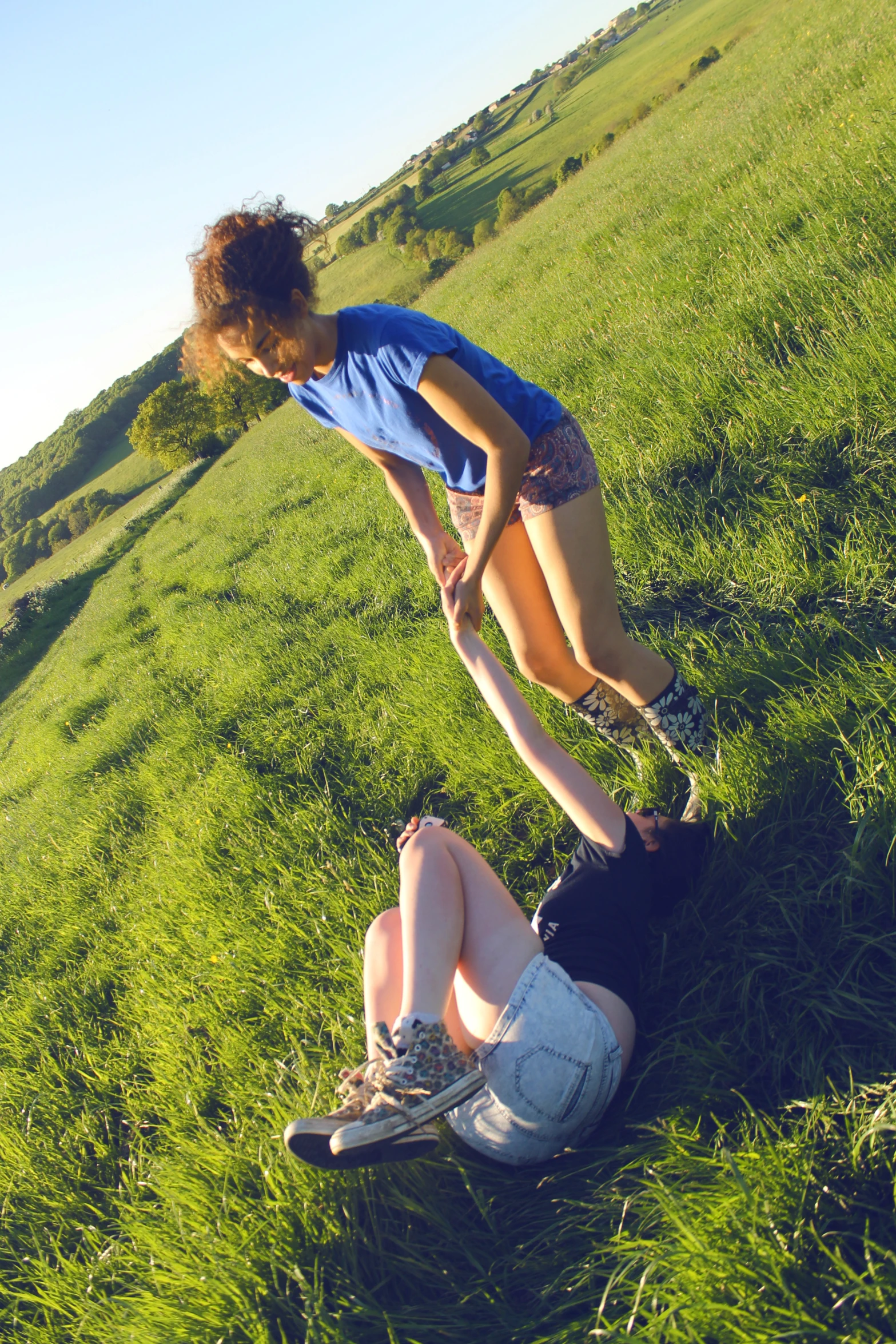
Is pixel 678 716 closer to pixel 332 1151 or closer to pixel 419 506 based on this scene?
pixel 419 506

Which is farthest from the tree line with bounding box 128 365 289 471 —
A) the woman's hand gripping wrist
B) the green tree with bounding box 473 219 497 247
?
the woman's hand gripping wrist

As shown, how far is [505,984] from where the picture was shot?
6.02ft

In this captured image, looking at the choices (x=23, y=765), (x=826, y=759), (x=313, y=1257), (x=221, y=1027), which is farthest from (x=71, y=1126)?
(x=23, y=765)

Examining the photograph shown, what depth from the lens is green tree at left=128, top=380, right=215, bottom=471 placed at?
5031cm

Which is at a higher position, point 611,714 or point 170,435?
point 170,435

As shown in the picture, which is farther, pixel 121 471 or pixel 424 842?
pixel 121 471

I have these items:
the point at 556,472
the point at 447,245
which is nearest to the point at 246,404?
the point at 447,245

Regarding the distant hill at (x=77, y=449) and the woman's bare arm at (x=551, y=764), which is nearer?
the woman's bare arm at (x=551, y=764)

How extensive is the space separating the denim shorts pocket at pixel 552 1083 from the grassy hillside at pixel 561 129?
106ft

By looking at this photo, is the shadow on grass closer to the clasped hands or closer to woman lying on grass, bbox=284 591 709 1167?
the clasped hands

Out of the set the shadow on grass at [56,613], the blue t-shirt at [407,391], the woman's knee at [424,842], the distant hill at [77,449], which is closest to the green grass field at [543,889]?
the woman's knee at [424,842]

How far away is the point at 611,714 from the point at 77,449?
82.1 meters

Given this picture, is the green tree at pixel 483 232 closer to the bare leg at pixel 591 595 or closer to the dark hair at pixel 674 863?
the bare leg at pixel 591 595

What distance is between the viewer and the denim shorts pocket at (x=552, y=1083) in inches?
65.9
